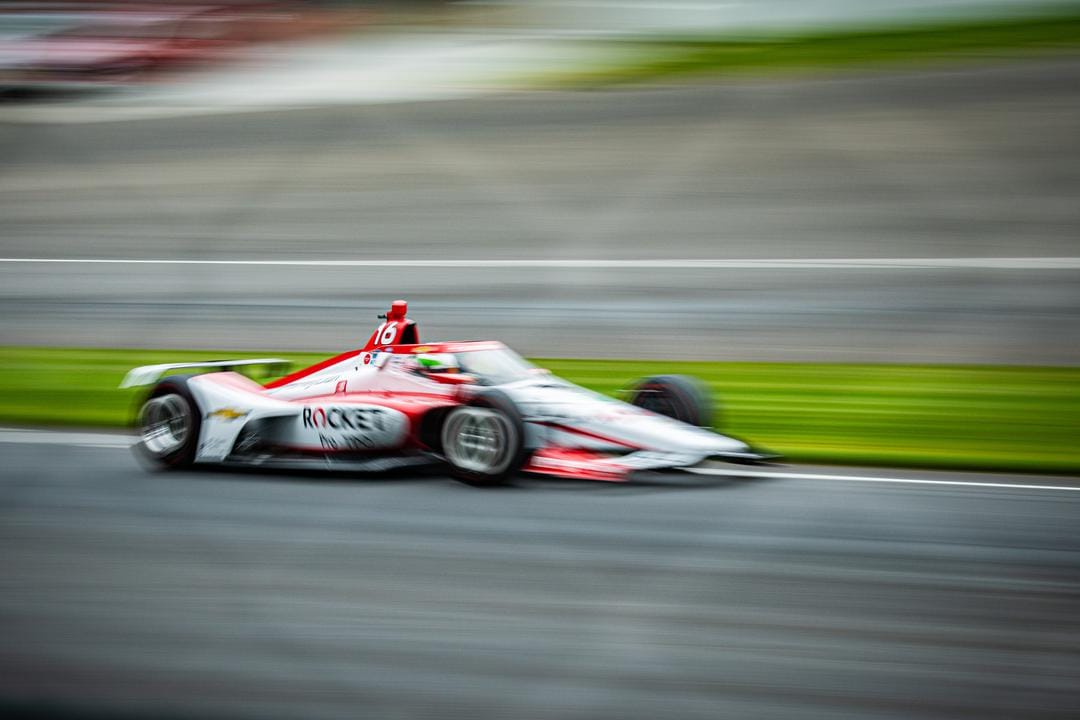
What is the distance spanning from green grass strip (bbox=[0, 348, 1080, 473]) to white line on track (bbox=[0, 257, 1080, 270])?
108 inches

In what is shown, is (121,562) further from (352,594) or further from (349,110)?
(349,110)

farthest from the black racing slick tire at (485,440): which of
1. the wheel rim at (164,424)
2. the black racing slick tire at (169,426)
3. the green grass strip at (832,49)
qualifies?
the green grass strip at (832,49)

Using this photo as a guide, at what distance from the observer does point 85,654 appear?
159 inches

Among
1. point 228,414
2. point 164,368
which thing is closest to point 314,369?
point 228,414

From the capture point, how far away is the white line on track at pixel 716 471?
20.7 feet

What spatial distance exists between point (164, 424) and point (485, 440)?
6.75 ft

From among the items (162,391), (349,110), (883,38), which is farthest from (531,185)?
(162,391)

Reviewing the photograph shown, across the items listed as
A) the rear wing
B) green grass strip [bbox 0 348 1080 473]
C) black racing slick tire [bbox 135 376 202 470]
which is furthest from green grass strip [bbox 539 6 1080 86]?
black racing slick tire [bbox 135 376 202 470]

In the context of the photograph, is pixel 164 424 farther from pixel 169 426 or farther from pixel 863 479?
pixel 863 479

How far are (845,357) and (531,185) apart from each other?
19.8ft

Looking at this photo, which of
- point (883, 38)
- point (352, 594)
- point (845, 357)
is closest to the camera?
point (352, 594)

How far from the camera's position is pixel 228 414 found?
6.89 m

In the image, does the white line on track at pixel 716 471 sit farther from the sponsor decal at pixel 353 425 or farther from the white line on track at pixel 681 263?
the white line on track at pixel 681 263

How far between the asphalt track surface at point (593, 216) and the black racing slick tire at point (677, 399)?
10.2ft
